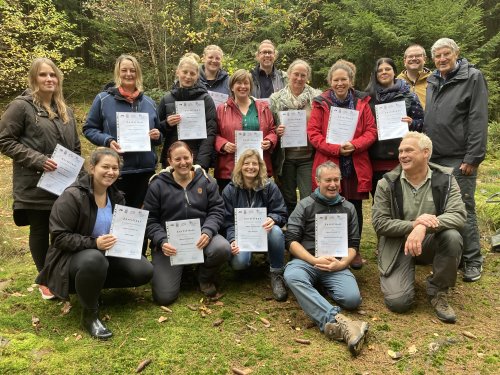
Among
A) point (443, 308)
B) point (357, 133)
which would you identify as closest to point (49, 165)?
point (357, 133)

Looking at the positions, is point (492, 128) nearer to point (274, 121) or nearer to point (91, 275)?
point (274, 121)

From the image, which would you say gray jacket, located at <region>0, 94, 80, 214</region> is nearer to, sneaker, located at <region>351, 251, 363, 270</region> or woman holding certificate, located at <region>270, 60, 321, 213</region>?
woman holding certificate, located at <region>270, 60, 321, 213</region>

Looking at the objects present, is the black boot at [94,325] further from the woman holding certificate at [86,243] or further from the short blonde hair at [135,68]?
the short blonde hair at [135,68]

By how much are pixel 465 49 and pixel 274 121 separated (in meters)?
8.16

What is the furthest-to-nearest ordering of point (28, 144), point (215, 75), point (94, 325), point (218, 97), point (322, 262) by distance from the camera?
point (215, 75) → point (218, 97) → point (322, 262) → point (28, 144) → point (94, 325)

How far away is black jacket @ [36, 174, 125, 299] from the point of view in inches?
143

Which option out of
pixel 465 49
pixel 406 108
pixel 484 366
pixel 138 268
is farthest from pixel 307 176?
pixel 465 49

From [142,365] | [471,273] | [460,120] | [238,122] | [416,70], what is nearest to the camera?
[142,365]

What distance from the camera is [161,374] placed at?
3.18 m

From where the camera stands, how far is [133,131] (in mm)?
4605

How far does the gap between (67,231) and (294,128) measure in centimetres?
282

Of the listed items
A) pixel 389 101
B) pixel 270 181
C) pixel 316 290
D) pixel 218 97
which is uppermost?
pixel 218 97

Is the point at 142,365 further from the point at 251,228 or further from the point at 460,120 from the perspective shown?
the point at 460,120

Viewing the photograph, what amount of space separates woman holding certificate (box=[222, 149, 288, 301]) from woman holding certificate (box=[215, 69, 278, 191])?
45cm
